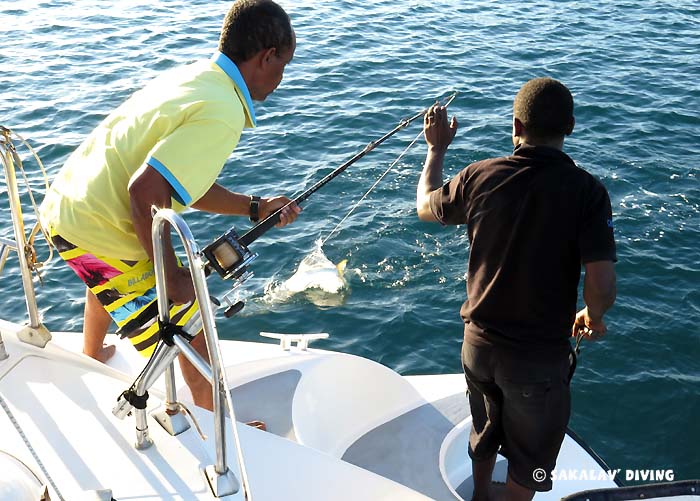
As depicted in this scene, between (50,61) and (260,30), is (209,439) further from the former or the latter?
(50,61)

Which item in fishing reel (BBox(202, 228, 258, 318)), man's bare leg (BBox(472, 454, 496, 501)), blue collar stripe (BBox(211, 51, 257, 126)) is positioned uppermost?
blue collar stripe (BBox(211, 51, 257, 126))

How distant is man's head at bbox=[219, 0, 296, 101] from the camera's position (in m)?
3.19

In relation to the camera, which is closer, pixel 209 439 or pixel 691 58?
pixel 209 439

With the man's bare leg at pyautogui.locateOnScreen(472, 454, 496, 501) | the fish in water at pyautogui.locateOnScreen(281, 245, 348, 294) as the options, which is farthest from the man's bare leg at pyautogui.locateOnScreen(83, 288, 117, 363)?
the fish in water at pyautogui.locateOnScreen(281, 245, 348, 294)

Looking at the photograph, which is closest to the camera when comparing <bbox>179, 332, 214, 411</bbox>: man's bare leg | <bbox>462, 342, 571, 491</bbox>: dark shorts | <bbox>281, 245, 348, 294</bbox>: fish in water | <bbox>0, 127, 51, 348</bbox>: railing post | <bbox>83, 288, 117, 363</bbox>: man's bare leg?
<bbox>462, 342, 571, 491</bbox>: dark shorts

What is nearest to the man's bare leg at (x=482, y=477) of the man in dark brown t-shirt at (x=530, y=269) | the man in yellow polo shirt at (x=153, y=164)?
the man in dark brown t-shirt at (x=530, y=269)

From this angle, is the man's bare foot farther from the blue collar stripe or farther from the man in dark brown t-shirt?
the man in dark brown t-shirt

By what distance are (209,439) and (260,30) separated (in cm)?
169

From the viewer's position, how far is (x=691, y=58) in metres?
13.0

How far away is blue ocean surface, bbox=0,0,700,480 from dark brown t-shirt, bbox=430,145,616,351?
2973 millimetres

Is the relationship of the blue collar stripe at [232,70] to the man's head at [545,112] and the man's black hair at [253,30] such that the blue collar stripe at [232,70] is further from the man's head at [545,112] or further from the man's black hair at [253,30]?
the man's head at [545,112]

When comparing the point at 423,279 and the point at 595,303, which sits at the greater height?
the point at 595,303

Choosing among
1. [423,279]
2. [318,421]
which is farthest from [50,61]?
[318,421]

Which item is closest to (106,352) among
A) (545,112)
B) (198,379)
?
(198,379)
